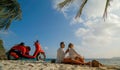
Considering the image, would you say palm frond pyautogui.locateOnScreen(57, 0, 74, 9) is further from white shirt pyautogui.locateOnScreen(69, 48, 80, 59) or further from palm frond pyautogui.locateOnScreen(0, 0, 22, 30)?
palm frond pyautogui.locateOnScreen(0, 0, 22, 30)


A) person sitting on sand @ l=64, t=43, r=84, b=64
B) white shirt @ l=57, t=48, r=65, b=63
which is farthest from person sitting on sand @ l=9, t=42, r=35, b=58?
person sitting on sand @ l=64, t=43, r=84, b=64

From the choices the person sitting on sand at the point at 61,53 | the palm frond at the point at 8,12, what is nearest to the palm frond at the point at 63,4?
the person sitting on sand at the point at 61,53

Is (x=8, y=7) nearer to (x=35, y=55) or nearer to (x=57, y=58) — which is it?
(x=35, y=55)

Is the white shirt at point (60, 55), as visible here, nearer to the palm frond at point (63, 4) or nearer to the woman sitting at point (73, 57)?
the woman sitting at point (73, 57)

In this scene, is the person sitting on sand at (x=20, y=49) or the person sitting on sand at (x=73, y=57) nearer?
the person sitting on sand at (x=73, y=57)

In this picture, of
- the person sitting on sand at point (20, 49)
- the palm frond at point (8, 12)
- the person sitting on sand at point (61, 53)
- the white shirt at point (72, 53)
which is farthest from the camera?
the palm frond at point (8, 12)

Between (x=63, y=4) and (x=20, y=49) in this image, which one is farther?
(x=20, y=49)

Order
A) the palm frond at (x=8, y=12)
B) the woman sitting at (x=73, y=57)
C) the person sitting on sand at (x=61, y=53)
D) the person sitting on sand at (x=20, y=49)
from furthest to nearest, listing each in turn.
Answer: the palm frond at (x=8, y=12) → the person sitting on sand at (x=20, y=49) → the person sitting on sand at (x=61, y=53) → the woman sitting at (x=73, y=57)

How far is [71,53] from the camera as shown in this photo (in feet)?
39.0

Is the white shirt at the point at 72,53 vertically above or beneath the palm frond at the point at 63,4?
beneath

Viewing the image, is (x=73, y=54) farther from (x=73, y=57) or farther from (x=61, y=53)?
(x=61, y=53)

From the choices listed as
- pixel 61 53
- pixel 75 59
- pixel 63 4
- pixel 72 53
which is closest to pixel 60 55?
pixel 61 53

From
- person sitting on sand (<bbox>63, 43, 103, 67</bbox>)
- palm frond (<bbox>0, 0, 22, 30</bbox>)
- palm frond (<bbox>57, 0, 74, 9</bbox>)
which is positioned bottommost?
person sitting on sand (<bbox>63, 43, 103, 67</bbox>)

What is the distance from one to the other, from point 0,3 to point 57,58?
29.0 feet
